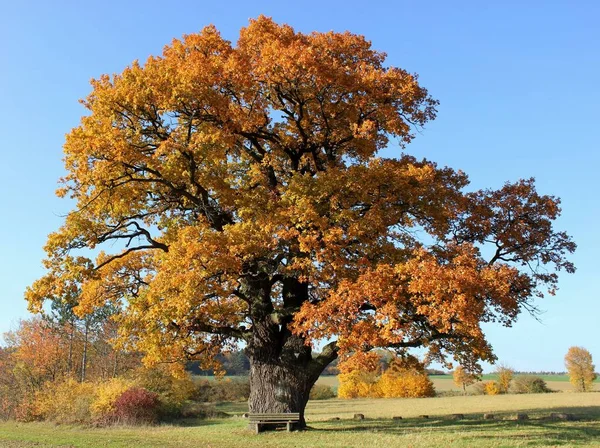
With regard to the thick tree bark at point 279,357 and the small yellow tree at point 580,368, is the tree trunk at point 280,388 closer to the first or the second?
the thick tree bark at point 279,357

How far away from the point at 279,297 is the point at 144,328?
681 centimetres

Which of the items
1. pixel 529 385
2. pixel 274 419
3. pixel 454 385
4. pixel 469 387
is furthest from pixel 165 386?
pixel 454 385

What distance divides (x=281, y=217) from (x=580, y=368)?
7667 cm

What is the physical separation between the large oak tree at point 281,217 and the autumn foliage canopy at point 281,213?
7 centimetres

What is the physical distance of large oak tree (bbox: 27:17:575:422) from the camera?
16375 mm

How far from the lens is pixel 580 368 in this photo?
77.2 meters

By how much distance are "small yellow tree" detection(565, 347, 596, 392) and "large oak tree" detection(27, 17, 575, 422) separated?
67864 mm

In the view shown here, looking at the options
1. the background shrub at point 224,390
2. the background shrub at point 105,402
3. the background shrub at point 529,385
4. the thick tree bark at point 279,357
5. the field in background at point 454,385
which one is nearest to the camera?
the thick tree bark at point 279,357

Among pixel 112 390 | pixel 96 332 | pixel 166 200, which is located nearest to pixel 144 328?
pixel 166 200

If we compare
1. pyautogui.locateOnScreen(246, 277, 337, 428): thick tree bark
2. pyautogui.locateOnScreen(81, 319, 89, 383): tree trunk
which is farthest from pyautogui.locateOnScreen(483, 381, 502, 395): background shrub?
pyautogui.locateOnScreen(246, 277, 337, 428): thick tree bark

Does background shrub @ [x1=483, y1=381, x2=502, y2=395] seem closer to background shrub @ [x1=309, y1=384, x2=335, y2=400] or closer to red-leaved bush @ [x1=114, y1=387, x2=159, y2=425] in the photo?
background shrub @ [x1=309, y1=384, x2=335, y2=400]

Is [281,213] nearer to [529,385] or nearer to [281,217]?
[281,217]

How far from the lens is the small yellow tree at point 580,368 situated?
250ft

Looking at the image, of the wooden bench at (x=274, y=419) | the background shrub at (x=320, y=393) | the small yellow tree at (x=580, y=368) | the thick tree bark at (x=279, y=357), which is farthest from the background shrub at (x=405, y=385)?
the wooden bench at (x=274, y=419)
